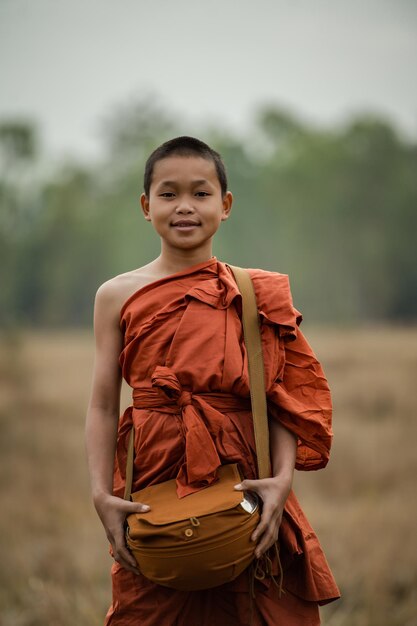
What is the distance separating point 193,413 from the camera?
2670 millimetres

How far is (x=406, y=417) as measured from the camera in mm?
12859

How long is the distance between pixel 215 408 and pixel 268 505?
0.36m

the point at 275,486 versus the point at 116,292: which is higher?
the point at 116,292

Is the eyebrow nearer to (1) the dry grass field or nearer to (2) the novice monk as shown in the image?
(2) the novice monk

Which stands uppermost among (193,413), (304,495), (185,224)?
(185,224)

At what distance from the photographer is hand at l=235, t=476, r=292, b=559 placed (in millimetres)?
2588

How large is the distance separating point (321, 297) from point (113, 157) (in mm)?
11451

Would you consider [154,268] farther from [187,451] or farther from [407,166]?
[407,166]

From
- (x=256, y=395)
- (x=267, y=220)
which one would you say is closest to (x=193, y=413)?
(x=256, y=395)

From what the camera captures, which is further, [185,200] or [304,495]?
[304,495]

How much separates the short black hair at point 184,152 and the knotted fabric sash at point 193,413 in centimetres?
74

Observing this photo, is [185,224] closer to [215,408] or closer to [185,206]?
[185,206]

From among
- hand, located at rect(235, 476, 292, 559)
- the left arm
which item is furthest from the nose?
hand, located at rect(235, 476, 292, 559)

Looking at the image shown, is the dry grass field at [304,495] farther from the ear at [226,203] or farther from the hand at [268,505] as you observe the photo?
the ear at [226,203]
